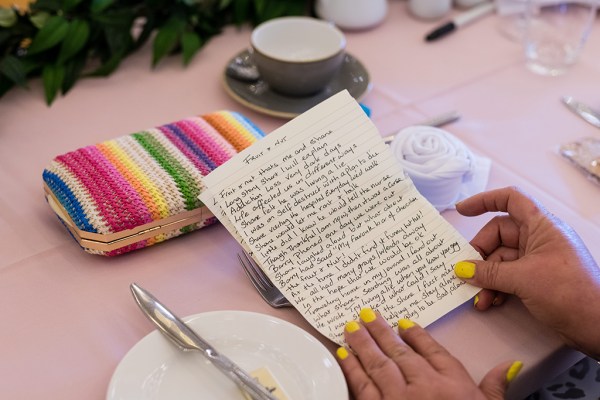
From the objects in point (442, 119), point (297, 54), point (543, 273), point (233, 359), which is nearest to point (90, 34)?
point (297, 54)

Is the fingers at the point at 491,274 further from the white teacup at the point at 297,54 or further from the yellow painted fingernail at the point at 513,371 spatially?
the white teacup at the point at 297,54

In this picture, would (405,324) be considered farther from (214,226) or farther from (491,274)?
(214,226)

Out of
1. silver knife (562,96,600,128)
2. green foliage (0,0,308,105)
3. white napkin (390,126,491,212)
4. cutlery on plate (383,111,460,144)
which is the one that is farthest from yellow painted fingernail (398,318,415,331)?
green foliage (0,0,308,105)

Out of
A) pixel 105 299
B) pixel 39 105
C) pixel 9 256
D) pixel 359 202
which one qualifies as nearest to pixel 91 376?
pixel 105 299

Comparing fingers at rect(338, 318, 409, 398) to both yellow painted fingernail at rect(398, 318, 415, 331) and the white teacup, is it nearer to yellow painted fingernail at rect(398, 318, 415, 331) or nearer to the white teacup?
yellow painted fingernail at rect(398, 318, 415, 331)

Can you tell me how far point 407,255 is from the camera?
0.75 m

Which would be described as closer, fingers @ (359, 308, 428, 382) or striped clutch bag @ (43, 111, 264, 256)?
fingers @ (359, 308, 428, 382)

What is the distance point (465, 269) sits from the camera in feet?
2.41

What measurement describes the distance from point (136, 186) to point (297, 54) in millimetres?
440

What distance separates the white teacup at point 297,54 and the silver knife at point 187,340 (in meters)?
0.43

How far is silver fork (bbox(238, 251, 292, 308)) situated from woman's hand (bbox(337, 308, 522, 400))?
9 cm

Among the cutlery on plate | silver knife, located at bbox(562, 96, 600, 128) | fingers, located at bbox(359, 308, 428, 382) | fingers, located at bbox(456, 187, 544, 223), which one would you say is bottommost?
silver knife, located at bbox(562, 96, 600, 128)

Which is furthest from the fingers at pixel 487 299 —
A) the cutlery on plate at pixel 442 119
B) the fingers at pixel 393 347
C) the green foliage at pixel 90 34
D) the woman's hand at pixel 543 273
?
the green foliage at pixel 90 34

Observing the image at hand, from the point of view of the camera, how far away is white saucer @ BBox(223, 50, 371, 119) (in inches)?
41.0
